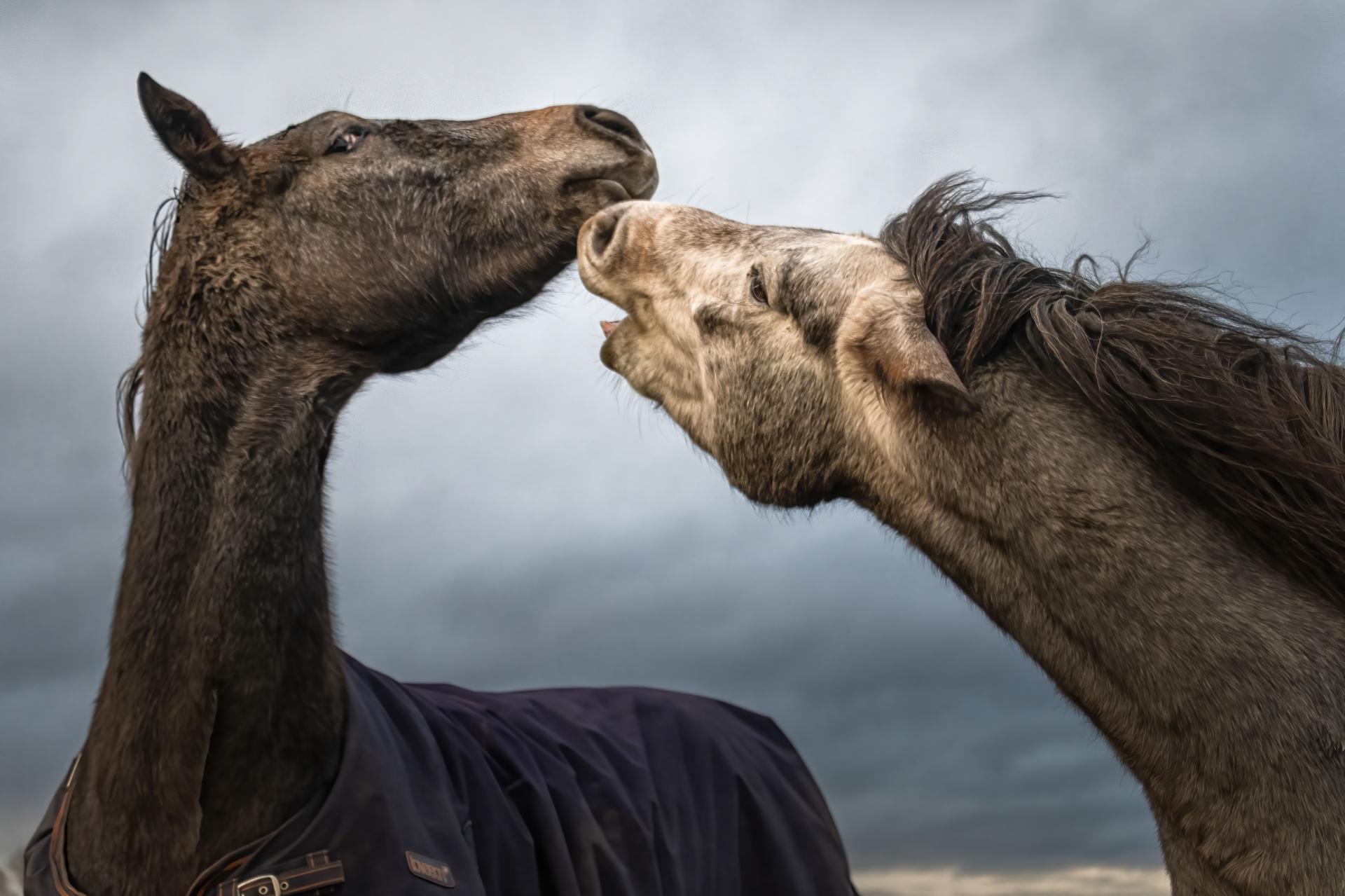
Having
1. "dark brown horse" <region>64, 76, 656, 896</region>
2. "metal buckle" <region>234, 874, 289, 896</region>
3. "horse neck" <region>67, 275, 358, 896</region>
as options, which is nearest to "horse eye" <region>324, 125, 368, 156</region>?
"dark brown horse" <region>64, 76, 656, 896</region>

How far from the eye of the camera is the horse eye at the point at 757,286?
3352mm

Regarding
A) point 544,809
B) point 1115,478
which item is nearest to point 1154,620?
point 1115,478

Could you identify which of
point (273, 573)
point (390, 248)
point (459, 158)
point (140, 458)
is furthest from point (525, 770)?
point (459, 158)

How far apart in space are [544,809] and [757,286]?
184 cm

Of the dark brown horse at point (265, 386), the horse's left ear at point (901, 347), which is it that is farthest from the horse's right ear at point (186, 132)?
the horse's left ear at point (901, 347)

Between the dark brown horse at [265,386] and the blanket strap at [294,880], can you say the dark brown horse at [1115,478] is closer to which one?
the dark brown horse at [265,386]

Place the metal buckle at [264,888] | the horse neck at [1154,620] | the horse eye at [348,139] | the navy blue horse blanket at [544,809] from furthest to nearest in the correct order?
the horse eye at [348,139] < the navy blue horse blanket at [544,809] < the metal buckle at [264,888] < the horse neck at [1154,620]

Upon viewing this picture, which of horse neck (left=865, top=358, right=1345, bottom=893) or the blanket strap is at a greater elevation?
horse neck (left=865, top=358, right=1345, bottom=893)

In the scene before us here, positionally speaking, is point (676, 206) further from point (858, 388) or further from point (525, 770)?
point (525, 770)

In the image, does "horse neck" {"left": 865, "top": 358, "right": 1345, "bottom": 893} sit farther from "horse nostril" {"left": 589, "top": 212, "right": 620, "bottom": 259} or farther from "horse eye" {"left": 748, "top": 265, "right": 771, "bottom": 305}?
"horse nostril" {"left": 589, "top": 212, "right": 620, "bottom": 259}

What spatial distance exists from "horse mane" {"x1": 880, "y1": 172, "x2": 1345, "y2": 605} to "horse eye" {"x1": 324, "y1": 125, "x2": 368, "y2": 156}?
2053mm

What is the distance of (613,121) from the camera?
13.7 ft

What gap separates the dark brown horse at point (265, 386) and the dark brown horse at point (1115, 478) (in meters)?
1.06

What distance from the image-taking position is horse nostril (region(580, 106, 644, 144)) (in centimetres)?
415
